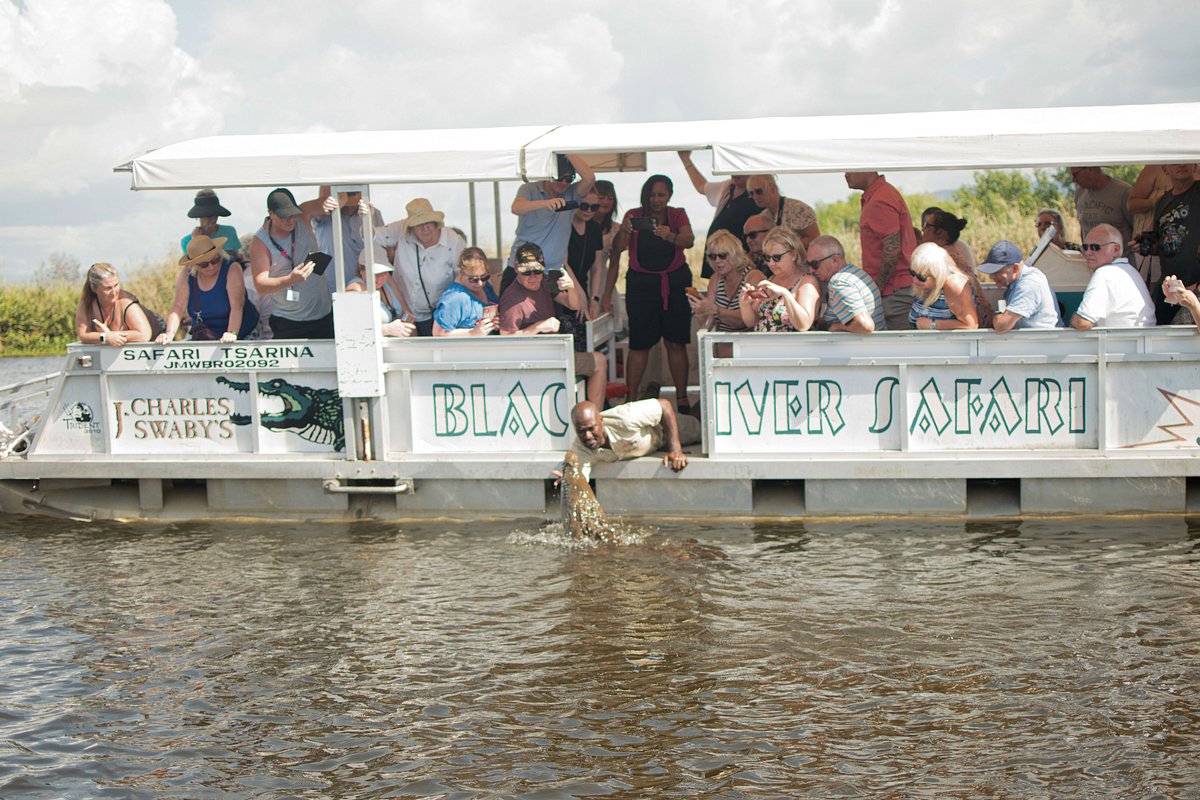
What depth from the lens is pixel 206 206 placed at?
32.9 ft

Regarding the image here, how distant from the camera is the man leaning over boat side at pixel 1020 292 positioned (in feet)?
27.8

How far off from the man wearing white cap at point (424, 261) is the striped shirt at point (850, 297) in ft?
9.65

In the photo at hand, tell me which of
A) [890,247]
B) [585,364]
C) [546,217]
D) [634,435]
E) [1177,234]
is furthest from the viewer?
[546,217]

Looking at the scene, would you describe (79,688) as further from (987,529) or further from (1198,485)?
(1198,485)

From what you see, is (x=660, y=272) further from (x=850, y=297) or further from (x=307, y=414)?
(x=307, y=414)

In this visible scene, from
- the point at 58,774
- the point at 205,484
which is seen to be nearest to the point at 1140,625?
the point at 58,774

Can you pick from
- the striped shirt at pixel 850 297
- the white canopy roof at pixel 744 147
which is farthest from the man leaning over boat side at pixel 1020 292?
the striped shirt at pixel 850 297

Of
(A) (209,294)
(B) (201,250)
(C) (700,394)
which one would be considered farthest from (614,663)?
(B) (201,250)

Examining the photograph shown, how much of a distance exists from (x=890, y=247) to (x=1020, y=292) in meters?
1.13

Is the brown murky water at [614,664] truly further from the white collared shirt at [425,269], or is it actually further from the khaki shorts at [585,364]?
the white collared shirt at [425,269]

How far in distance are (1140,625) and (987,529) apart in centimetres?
A: 181

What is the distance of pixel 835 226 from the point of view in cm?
3148

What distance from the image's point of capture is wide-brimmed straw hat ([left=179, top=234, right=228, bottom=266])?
9.80 m

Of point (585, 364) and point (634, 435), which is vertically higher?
point (585, 364)
